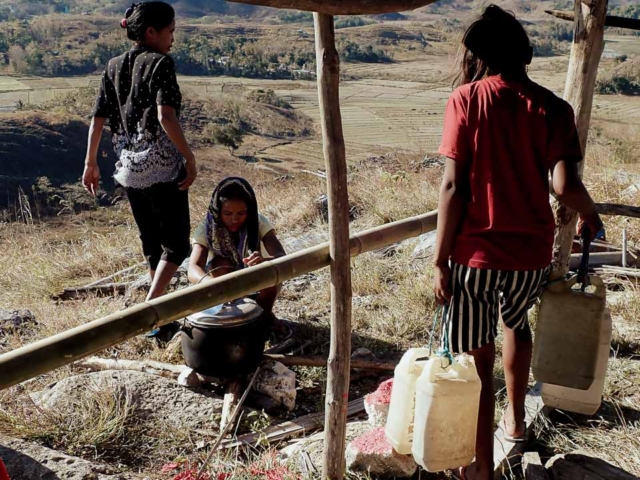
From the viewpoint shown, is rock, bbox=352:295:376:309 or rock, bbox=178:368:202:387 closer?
rock, bbox=178:368:202:387

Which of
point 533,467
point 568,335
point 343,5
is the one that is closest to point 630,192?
point 568,335

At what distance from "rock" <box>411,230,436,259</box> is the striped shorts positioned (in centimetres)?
293

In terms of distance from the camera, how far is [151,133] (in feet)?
12.4

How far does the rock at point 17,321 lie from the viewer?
166 inches

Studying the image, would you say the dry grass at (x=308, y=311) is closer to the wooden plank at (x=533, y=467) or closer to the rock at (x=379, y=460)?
the wooden plank at (x=533, y=467)

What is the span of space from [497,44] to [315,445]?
168cm

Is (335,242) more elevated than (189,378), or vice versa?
(335,242)

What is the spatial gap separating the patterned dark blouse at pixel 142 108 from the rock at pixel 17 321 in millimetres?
1165

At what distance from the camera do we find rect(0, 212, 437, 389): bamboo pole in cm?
182

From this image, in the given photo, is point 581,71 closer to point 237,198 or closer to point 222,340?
point 237,198

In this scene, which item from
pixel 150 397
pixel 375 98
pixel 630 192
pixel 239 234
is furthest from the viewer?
pixel 375 98

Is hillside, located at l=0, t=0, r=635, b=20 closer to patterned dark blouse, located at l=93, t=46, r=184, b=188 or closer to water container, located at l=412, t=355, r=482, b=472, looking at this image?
patterned dark blouse, located at l=93, t=46, r=184, b=188

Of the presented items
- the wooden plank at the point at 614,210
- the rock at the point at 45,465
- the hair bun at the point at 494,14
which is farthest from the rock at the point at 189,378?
the wooden plank at the point at 614,210

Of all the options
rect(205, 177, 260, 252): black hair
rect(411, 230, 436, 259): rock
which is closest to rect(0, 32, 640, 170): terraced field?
rect(411, 230, 436, 259): rock
